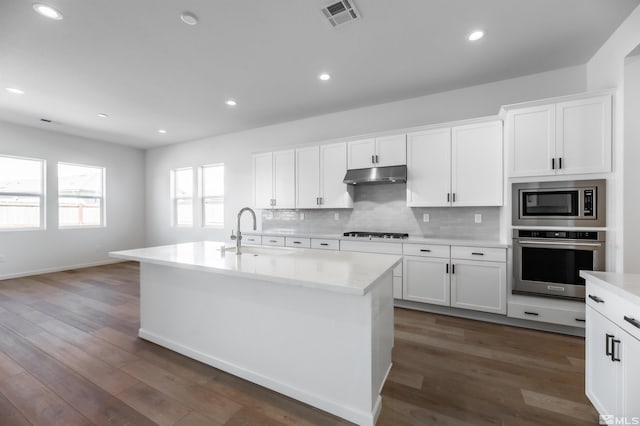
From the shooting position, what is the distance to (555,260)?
268cm

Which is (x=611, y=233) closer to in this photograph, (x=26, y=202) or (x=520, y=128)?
(x=520, y=128)

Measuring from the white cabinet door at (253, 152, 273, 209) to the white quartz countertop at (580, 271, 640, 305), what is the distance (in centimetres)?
399

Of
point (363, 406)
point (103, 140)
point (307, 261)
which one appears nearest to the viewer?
point (363, 406)

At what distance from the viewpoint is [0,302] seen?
142 inches

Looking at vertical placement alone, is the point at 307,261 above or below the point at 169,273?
above

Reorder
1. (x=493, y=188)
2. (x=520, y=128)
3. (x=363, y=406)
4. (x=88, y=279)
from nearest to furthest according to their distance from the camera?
(x=363, y=406) → (x=520, y=128) → (x=493, y=188) → (x=88, y=279)

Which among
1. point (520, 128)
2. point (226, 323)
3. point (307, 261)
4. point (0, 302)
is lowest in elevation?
point (0, 302)

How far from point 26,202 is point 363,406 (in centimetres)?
688

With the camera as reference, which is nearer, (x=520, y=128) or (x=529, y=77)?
(x=520, y=128)

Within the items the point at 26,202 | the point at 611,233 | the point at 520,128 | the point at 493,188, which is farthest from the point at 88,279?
the point at 611,233

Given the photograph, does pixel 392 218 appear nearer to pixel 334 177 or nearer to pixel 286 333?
pixel 334 177

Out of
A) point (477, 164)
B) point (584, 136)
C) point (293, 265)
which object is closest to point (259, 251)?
point (293, 265)

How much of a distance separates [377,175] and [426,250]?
1.14 meters

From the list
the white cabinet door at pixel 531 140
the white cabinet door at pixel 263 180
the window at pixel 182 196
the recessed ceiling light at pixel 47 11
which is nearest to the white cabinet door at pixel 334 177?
the white cabinet door at pixel 263 180
